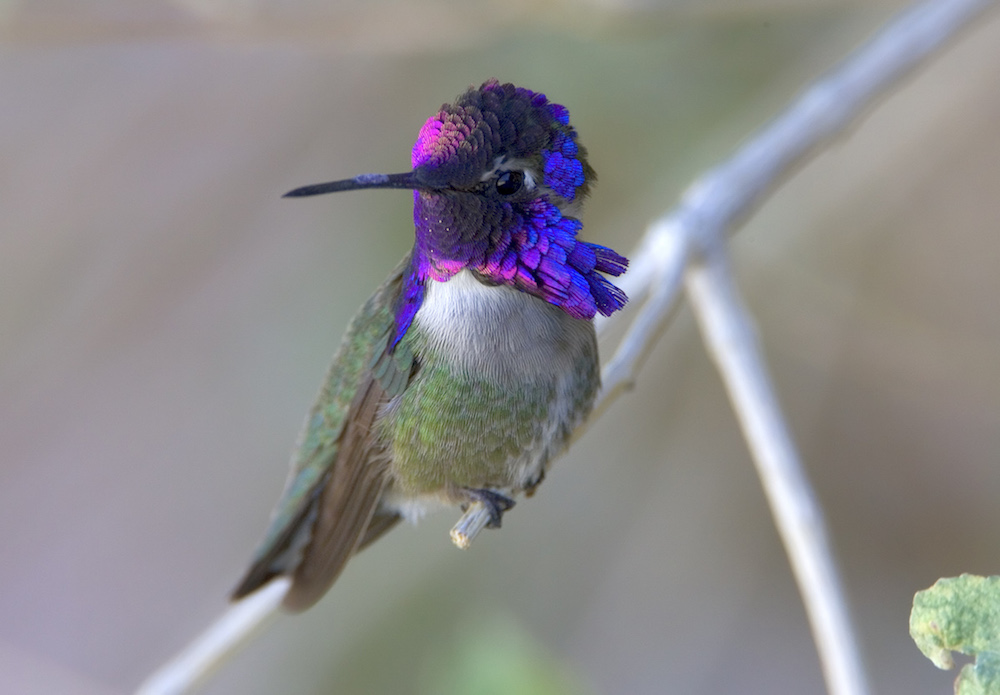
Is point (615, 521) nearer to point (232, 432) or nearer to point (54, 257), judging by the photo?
point (232, 432)

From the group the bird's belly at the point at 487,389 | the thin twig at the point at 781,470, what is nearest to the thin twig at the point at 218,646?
the bird's belly at the point at 487,389

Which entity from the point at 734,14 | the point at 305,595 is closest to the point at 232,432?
the point at 305,595

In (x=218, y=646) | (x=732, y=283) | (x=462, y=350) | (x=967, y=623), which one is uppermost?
(x=732, y=283)

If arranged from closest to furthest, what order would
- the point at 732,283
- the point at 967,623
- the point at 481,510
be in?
the point at 967,623 < the point at 481,510 < the point at 732,283

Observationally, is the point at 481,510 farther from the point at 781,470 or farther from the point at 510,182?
the point at 510,182

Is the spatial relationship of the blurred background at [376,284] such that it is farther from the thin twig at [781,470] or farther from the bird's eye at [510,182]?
the bird's eye at [510,182]

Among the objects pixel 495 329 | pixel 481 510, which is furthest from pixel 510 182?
pixel 481 510
